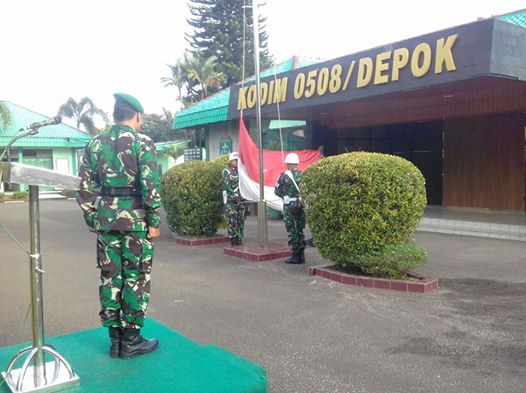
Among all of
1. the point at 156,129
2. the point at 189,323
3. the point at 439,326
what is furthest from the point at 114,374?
the point at 156,129

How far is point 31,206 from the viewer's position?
2748 mm

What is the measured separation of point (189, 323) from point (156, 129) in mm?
49182

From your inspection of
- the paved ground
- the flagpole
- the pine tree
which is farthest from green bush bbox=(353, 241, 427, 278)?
the pine tree

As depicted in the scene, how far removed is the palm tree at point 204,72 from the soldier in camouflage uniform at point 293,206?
33020 millimetres

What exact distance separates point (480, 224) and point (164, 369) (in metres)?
9.01

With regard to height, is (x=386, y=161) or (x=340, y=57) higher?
(x=340, y=57)

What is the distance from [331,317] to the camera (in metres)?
4.97

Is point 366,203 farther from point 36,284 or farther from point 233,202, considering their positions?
point 36,284

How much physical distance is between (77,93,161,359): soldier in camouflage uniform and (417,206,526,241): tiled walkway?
8371 mm

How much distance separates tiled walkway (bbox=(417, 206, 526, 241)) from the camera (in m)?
9.83

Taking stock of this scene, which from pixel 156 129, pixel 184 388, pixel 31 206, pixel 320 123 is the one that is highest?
pixel 156 129

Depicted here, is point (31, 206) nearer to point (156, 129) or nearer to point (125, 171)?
point (125, 171)

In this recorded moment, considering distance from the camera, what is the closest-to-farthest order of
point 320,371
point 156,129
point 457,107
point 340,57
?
point 320,371 < point 340,57 < point 457,107 < point 156,129

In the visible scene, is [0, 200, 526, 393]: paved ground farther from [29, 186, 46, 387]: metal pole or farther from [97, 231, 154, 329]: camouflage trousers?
[29, 186, 46, 387]: metal pole
